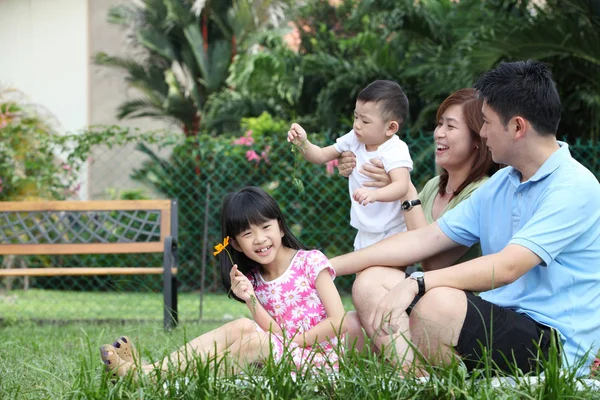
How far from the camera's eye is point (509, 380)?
2576 millimetres

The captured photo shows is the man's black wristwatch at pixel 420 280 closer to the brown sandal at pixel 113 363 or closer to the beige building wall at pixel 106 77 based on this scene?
the brown sandal at pixel 113 363

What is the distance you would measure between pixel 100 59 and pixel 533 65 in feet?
47.0

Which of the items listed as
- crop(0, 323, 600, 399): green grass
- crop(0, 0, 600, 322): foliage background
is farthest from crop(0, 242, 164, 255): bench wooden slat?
crop(0, 323, 600, 399): green grass

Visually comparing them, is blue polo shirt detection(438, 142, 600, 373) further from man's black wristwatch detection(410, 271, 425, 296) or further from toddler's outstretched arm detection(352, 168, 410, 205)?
toddler's outstretched arm detection(352, 168, 410, 205)

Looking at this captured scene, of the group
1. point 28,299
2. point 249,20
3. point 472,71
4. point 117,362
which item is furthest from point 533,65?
point 249,20

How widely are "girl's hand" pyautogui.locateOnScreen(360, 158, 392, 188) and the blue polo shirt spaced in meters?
0.75

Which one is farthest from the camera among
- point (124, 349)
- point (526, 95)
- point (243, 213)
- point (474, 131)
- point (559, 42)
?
point (559, 42)

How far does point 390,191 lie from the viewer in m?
3.48

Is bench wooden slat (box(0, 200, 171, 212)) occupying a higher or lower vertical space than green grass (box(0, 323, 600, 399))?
higher

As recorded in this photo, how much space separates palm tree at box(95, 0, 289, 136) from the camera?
1616 cm

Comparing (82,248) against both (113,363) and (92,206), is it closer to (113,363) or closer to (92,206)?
(92,206)

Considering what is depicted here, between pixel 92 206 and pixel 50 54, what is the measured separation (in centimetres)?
969

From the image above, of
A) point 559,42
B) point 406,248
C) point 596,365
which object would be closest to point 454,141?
point 406,248

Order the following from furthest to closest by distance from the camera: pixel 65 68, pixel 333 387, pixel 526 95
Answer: pixel 65 68 < pixel 526 95 < pixel 333 387
